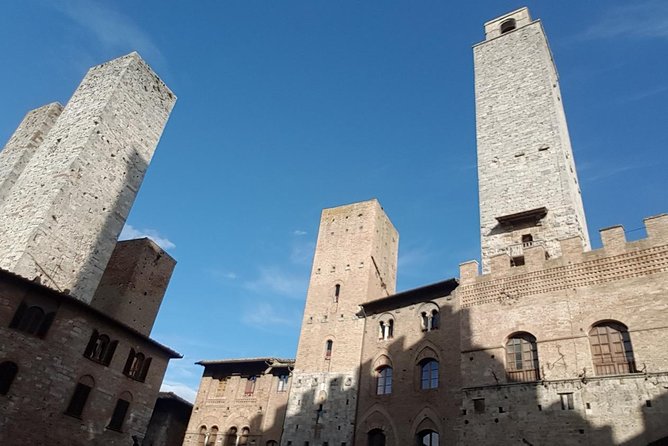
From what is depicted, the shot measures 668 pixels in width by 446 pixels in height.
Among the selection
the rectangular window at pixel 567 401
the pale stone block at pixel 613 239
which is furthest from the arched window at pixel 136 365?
the pale stone block at pixel 613 239

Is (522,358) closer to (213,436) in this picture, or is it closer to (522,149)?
(522,149)

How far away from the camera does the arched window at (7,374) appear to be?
15688mm

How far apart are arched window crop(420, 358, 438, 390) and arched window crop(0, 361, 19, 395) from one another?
13674 mm

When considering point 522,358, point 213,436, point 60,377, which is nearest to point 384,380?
point 522,358

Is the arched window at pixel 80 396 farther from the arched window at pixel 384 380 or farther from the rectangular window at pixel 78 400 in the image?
the arched window at pixel 384 380

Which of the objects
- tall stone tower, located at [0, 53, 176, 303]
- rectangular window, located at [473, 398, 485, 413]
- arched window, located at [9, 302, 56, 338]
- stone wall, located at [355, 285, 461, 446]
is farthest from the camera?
tall stone tower, located at [0, 53, 176, 303]

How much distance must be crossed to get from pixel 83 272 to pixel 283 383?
1053 centimetres

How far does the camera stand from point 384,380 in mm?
20016

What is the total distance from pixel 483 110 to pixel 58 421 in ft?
65.8

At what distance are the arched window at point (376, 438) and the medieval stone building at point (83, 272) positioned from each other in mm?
9513

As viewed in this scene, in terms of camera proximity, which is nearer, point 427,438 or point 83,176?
point 427,438

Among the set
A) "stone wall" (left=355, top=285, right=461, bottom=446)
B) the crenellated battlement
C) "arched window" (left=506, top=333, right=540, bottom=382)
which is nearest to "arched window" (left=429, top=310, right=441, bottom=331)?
"stone wall" (left=355, top=285, right=461, bottom=446)

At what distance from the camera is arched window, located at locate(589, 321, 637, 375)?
1251 cm

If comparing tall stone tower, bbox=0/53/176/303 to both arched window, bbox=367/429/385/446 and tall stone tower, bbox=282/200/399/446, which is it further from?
arched window, bbox=367/429/385/446
